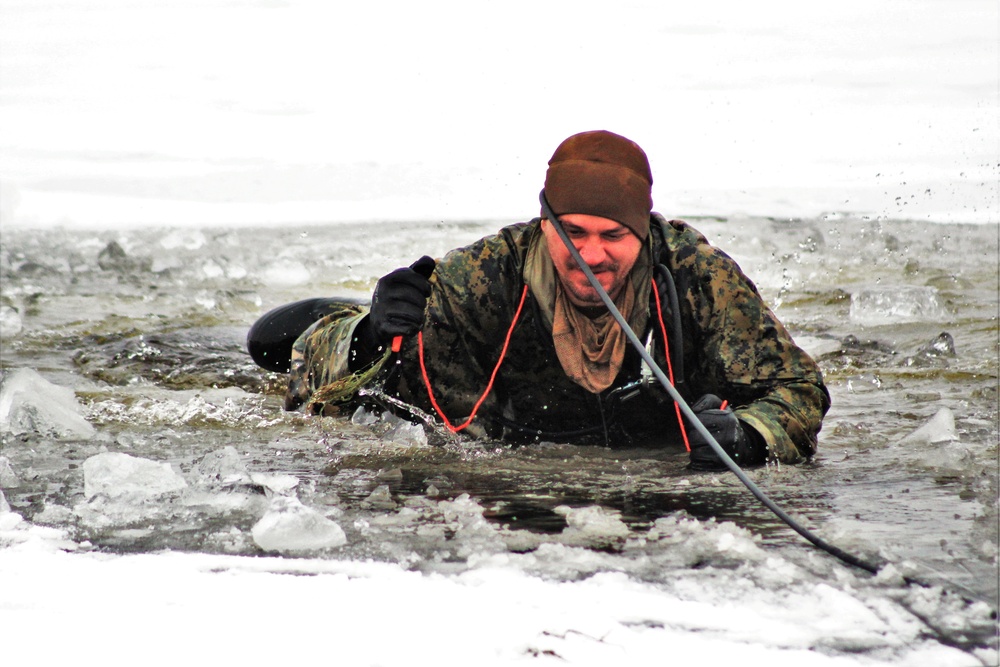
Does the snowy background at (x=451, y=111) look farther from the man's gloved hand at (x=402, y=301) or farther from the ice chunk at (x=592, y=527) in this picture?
the ice chunk at (x=592, y=527)

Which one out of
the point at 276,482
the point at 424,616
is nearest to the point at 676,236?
the point at 276,482

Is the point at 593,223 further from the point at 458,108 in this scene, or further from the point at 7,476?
the point at 458,108

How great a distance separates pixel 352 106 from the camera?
10211 mm

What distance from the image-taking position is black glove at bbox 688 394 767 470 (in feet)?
9.40

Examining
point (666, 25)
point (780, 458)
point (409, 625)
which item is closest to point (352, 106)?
point (666, 25)

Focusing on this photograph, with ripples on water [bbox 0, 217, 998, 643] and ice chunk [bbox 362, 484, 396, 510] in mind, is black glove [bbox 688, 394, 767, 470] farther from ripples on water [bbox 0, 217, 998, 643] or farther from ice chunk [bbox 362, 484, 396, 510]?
ice chunk [bbox 362, 484, 396, 510]

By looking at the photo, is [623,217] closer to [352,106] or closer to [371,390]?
[371,390]

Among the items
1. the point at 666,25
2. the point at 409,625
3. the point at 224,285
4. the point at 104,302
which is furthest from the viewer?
the point at 666,25

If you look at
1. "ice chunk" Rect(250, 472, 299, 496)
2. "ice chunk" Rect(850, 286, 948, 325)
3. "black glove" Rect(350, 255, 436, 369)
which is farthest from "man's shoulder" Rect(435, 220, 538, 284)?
"ice chunk" Rect(850, 286, 948, 325)

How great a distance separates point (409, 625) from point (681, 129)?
8.63m

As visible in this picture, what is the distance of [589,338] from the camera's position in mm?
3168

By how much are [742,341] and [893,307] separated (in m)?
3.34

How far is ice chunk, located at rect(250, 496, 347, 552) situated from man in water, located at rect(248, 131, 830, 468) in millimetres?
821

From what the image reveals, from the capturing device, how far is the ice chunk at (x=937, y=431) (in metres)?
3.32
